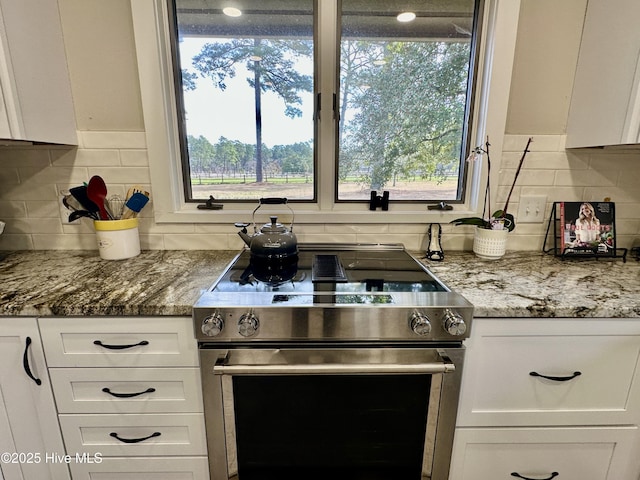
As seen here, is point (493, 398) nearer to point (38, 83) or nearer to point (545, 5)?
point (545, 5)

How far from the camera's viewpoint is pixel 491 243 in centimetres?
136

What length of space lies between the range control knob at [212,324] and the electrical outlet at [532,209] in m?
1.38

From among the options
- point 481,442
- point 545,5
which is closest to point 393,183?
point 545,5

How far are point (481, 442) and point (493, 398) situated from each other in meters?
0.17

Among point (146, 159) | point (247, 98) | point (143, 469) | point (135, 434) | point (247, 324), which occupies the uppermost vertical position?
point (247, 98)

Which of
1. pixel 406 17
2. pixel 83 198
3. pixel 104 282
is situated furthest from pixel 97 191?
pixel 406 17

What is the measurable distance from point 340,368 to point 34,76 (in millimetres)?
1470

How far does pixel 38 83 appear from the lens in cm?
116

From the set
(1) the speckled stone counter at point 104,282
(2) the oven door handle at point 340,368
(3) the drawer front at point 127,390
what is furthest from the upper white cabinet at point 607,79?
(3) the drawer front at point 127,390

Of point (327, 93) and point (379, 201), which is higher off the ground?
point (327, 93)

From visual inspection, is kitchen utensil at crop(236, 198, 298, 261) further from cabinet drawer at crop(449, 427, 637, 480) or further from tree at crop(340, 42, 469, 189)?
cabinet drawer at crop(449, 427, 637, 480)

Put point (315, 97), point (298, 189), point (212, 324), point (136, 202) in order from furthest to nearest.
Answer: point (298, 189)
point (315, 97)
point (136, 202)
point (212, 324)

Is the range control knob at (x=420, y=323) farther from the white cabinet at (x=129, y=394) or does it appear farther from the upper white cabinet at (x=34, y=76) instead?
the upper white cabinet at (x=34, y=76)

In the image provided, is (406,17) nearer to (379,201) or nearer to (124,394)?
(379,201)
